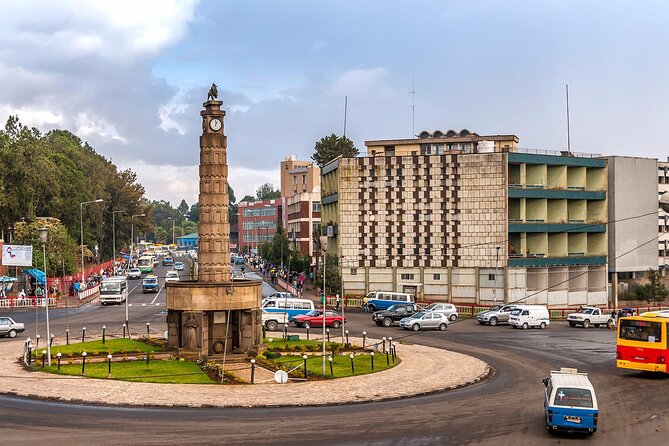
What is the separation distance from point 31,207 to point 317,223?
45723 millimetres

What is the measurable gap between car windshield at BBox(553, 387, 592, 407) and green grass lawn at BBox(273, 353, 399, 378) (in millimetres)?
13353

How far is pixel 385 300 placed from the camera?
73.7 m

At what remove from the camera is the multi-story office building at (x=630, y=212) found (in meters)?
94.0

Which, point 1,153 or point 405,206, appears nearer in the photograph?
point 405,206

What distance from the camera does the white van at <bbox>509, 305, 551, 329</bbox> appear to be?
62.4 m

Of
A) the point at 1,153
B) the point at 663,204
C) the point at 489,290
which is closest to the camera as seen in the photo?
the point at 663,204

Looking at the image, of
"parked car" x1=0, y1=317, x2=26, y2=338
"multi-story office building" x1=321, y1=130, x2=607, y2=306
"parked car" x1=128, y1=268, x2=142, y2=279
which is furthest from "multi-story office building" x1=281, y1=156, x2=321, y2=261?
"parked car" x1=0, y1=317, x2=26, y2=338

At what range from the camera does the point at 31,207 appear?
100m

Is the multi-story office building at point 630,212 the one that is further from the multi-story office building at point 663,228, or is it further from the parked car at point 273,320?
the parked car at point 273,320

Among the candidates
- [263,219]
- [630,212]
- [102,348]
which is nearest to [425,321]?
[102,348]

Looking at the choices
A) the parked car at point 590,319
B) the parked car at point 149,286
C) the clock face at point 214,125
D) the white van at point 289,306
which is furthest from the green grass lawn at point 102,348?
the parked car at point 149,286

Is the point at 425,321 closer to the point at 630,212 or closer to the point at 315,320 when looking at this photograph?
the point at 315,320

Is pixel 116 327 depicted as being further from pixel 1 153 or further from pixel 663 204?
pixel 1 153

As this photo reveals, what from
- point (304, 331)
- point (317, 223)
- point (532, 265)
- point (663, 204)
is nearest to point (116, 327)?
point (304, 331)
